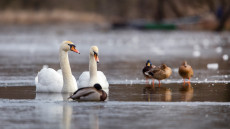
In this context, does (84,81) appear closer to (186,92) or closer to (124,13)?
(186,92)

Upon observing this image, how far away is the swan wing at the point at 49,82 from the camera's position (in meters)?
12.9

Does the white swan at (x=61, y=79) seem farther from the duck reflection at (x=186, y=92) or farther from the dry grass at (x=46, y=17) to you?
the dry grass at (x=46, y=17)

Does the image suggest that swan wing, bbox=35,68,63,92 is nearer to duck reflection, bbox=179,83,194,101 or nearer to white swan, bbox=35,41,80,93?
white swan, bbox=35,41,80,93

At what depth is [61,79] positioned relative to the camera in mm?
13195

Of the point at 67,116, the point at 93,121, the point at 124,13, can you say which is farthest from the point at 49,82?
the point at 124,13

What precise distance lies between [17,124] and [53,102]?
253 centimetres

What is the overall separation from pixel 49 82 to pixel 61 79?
0.96 ft

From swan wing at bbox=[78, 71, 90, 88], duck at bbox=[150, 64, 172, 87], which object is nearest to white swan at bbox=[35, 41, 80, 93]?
swan wing at bbox=[78, 71, 90, 88]

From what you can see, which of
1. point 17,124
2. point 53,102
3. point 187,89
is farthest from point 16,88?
point 17,124

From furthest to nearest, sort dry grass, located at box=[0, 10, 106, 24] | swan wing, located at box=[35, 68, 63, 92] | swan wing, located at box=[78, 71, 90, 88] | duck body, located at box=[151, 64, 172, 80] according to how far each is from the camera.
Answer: dry grass, located at box=[0, 10, 106, 24] → duck body, located at box=[151, 64, 172, 80] → swan wing, located at box=[78, 71, 90, 88] → swan wing, located at box=[35, 68, 63, 92]

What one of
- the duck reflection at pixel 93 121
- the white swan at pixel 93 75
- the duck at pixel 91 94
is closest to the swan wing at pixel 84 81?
the white swan at pixel 93 75

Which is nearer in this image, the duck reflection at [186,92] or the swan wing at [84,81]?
the duck reflection at [186,92]

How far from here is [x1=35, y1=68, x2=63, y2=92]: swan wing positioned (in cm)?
1294

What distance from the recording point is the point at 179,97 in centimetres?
1176
